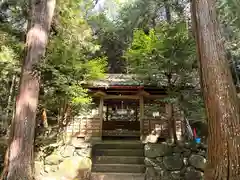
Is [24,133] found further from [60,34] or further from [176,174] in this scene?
[176,174]

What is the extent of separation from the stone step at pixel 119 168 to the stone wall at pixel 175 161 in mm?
365

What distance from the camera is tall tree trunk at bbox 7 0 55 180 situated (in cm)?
455

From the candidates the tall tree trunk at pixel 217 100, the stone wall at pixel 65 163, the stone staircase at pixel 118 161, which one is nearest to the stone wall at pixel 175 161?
the stone staircase at pixel 118 161

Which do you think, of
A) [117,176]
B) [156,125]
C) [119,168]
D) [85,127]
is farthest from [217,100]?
[85,127]

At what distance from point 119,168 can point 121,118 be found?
614cm

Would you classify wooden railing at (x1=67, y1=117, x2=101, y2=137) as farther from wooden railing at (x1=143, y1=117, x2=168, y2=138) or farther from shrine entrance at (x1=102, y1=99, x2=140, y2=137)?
wooden railing at (x1=143, y1=117, x2=168, y2=138)

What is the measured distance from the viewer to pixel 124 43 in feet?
51.9

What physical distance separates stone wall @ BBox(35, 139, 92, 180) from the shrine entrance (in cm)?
332

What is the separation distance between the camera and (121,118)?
511 inches

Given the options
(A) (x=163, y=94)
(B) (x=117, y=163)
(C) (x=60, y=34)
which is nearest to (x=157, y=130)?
(A) (x=163, y=94)

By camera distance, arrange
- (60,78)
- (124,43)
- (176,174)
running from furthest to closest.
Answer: (124,43), (176,174), (60,78)

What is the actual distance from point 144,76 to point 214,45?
340 centimetres

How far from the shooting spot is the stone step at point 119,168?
680cm

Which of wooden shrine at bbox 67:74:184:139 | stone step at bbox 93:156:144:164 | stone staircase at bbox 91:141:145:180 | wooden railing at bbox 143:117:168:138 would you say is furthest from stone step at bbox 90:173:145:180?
wooden railing at bbox 143:117:168:138
